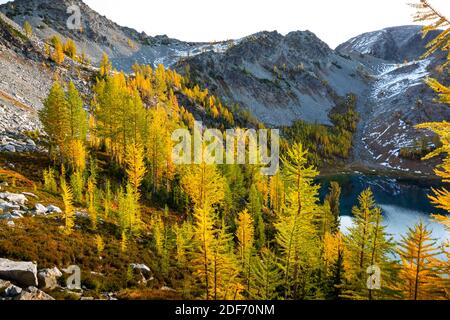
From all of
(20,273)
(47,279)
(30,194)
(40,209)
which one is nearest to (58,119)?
(30,194)

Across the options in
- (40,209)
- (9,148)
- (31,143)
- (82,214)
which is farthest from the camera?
(31,143)

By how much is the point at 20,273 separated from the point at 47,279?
1385mm

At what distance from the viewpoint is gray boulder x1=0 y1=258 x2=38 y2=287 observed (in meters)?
14.0

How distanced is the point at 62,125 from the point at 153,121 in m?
16.4

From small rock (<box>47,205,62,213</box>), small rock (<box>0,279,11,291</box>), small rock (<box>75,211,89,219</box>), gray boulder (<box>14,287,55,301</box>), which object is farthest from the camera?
small rock (<box>75,211,89,219</box>)

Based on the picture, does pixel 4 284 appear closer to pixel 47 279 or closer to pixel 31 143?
pixel 47 279

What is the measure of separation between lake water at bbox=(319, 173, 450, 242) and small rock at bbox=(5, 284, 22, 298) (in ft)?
211

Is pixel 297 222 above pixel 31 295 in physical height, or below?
above

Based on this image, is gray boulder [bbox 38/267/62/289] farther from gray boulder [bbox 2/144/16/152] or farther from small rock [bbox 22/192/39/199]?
gray boulder [bbox 2/144/16/152]

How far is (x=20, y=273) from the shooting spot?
46.8 feet

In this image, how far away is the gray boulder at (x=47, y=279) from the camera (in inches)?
590

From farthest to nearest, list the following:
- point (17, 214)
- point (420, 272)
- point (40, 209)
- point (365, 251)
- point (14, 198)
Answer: point (40, 209) → point (14, 198) → point (17, 214) → point (365, 251) → point (420, 272)

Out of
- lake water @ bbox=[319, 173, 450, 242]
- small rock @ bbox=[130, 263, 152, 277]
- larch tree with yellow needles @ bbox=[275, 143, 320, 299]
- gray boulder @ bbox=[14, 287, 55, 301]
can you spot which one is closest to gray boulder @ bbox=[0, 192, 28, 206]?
small rock @ bbox=[130, 263, 152, 277]

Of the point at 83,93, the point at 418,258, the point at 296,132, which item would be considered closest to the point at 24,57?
the point at 83,93
